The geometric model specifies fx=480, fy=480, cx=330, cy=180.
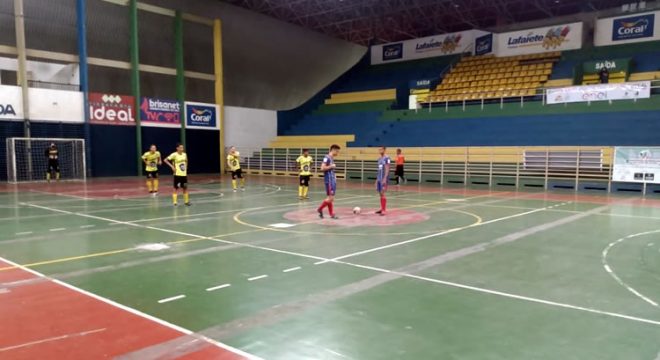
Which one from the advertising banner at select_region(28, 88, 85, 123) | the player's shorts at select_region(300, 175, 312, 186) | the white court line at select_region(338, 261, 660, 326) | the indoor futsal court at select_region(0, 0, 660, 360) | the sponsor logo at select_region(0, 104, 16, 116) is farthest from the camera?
the advertising banner at select_region(28, 88, 85, 123)

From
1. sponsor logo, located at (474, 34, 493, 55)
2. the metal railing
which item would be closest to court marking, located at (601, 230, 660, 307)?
the metal railing

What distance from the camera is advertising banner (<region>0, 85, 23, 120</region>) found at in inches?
983

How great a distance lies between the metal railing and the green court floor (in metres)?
9.55

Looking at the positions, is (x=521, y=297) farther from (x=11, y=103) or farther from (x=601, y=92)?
(x=11, y=103)

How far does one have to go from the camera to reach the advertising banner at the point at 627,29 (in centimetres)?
3023

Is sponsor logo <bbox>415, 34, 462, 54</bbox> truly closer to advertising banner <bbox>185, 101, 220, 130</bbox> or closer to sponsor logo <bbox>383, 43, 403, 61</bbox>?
sponsor logo <bbox>383, 43, 403, 61</bbox>

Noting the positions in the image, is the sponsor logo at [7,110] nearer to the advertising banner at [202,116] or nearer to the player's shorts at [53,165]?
the player's shorts at [53,165]

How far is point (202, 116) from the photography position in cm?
3456

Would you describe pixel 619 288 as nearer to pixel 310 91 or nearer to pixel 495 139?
pixel 495 139

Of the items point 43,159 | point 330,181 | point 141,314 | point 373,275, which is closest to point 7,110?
point 43,159

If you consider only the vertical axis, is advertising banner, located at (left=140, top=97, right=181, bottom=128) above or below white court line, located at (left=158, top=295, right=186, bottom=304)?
above

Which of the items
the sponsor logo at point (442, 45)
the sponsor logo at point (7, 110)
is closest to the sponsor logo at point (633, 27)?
the sponsor logo at point (442, 45)

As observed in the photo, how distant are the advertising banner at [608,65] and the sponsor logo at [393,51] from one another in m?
15.3

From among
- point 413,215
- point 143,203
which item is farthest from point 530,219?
point 143,203
